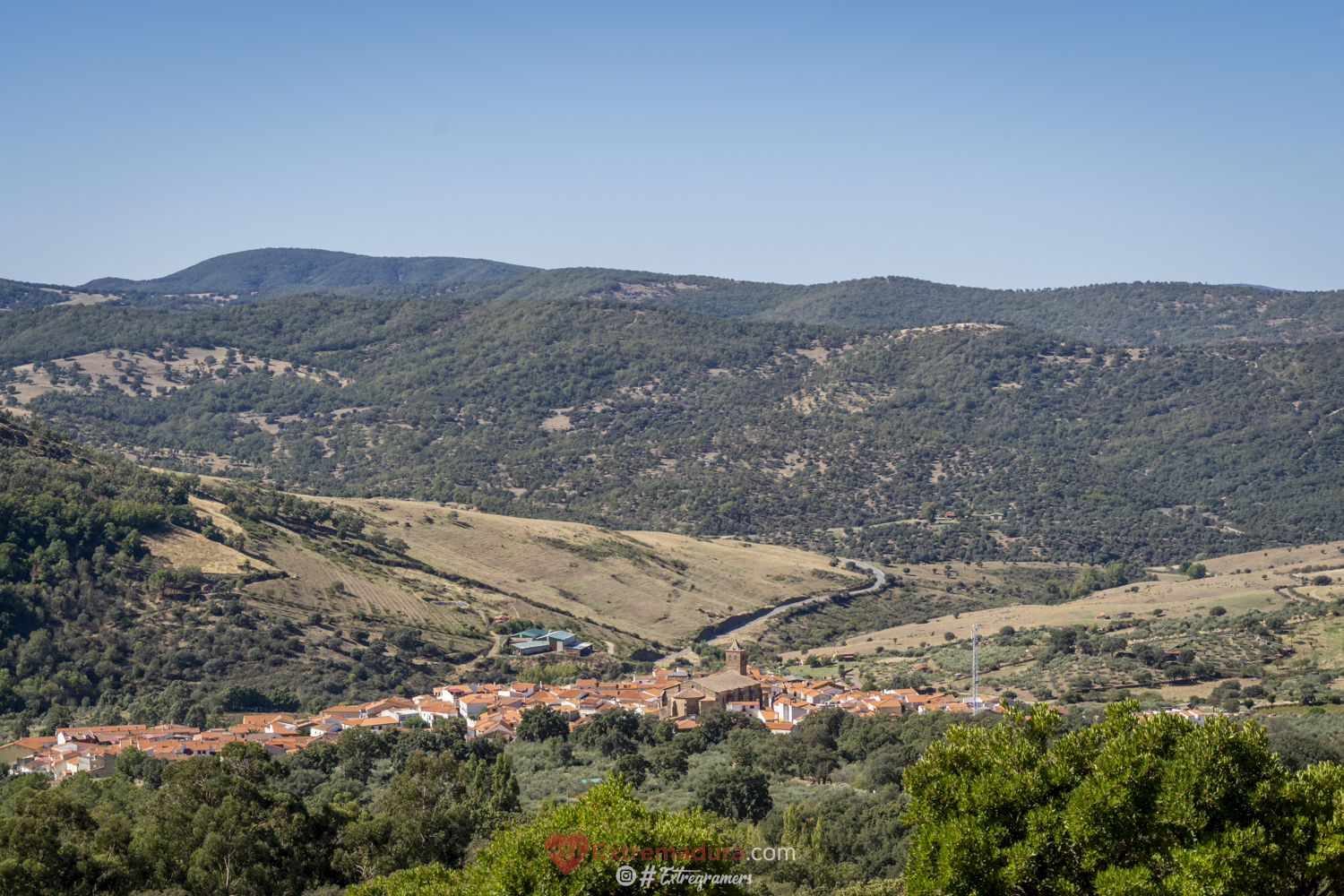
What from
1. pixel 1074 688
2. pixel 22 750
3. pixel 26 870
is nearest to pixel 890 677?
pixel 1074 688

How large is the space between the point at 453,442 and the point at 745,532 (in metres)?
68.2

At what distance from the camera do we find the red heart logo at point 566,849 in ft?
48.5

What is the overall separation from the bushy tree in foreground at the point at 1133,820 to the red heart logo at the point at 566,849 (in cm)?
489

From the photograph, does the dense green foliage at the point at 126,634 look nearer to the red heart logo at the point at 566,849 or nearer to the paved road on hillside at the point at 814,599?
the paved road on hillside at the point at 814,599

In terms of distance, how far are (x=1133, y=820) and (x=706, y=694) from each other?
140 ft

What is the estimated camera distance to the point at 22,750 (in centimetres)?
4847

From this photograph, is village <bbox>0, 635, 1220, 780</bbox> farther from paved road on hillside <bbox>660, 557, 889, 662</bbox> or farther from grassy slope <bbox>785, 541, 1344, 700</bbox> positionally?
paved road on hillside <bbox>660, 557, 889, 662</bbox>

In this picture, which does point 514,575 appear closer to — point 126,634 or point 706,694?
point 126,634

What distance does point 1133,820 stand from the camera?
52.5ft

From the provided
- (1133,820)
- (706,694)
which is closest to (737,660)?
(706,694)

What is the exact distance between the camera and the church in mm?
56969

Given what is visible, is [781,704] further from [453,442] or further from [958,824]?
[453,442]

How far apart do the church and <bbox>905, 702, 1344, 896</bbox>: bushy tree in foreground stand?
40107mm

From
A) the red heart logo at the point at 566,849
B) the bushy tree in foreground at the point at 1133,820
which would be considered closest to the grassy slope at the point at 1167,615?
the bushy tree in foreground at the point at 1133,820
